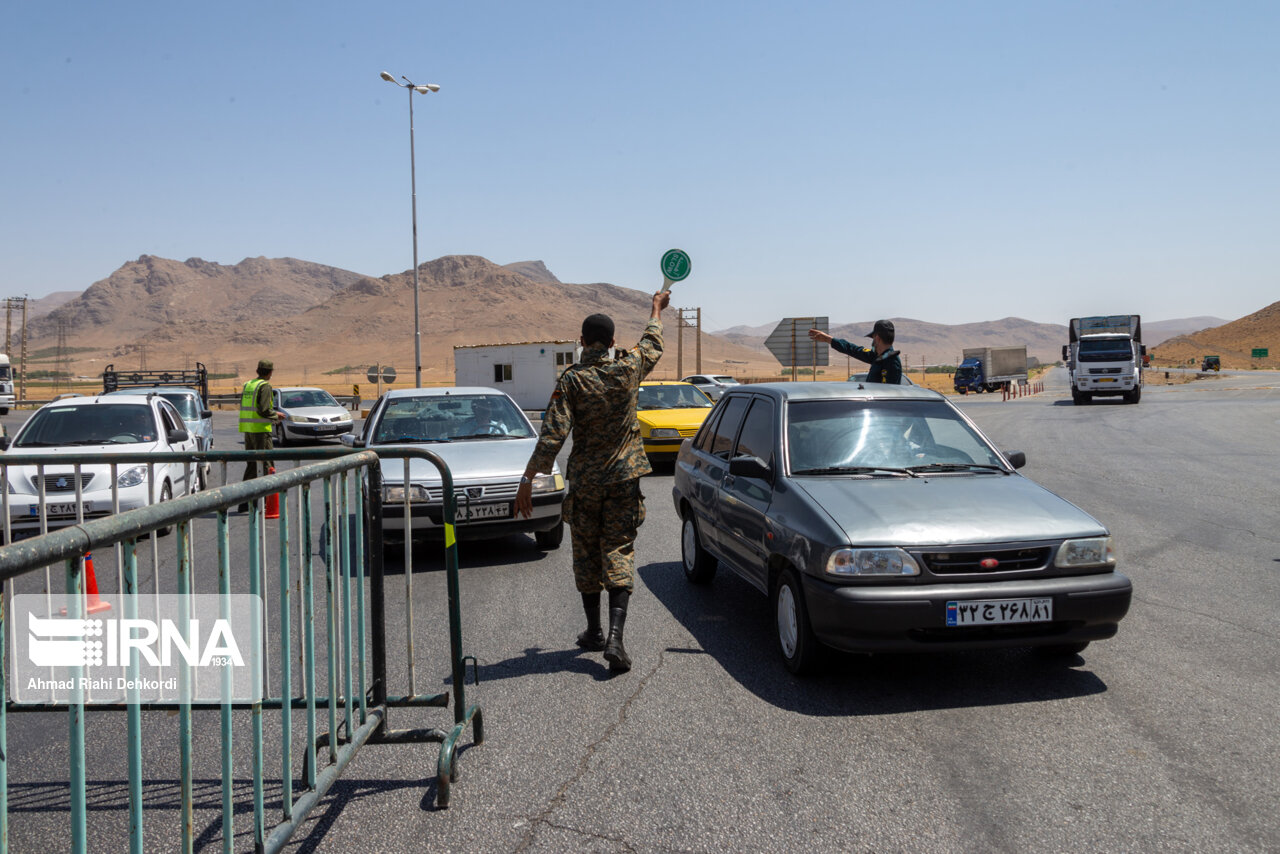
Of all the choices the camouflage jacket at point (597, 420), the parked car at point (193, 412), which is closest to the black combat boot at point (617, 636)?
the camouflage jacket at point (597, 420)

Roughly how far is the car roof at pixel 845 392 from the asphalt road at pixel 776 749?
148cm

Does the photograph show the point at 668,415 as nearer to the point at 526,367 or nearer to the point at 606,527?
the point at 606,527

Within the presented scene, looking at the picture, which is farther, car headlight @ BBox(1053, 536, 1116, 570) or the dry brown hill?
the dry brown hill

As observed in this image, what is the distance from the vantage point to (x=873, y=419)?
5.85 metres

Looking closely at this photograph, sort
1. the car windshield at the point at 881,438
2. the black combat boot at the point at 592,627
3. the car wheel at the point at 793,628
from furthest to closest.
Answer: the car windshield at the point at 881,438
the black combat boot at the point at 592,627
the car wheel at the point at 793,628

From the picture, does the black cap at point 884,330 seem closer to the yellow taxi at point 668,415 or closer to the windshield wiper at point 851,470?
the windshield wiper at point 851,470

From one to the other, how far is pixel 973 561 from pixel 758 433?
1949 millimetres

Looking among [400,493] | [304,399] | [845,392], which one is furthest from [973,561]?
[304,399]

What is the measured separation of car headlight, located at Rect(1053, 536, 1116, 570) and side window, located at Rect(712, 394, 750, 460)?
2507 millimetres

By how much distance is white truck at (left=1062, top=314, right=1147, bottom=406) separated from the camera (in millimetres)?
33969

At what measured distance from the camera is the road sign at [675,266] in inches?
264

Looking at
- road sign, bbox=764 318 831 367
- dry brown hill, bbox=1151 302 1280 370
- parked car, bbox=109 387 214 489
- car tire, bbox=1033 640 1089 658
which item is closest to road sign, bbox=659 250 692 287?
car tire, bbox=1033 640 1089 658

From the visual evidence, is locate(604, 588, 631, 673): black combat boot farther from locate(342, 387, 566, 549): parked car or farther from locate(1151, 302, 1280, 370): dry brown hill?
locate(1151, 302, 1280, 370): dry brown hill

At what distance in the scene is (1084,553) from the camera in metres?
4.57
